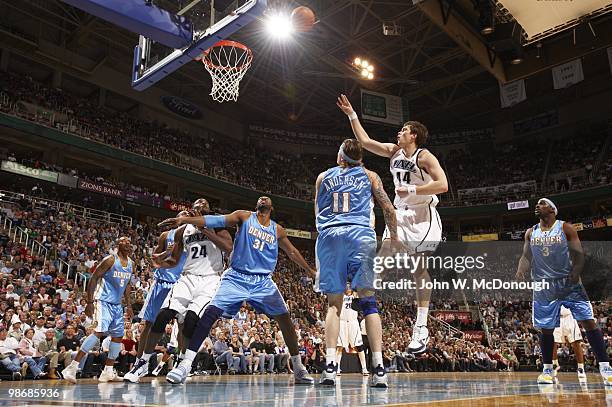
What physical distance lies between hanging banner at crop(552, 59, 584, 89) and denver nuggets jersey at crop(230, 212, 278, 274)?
21.1m

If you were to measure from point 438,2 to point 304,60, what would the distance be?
11.6 meters

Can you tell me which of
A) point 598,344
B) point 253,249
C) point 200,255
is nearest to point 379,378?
point 253,249

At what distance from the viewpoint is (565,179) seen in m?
30.7

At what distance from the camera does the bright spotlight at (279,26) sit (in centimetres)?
1933

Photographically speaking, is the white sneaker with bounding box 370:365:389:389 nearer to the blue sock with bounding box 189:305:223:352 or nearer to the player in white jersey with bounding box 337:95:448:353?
the player in white jersey with bounding box 337:95:448:353

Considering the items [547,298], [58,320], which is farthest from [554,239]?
[58,320]

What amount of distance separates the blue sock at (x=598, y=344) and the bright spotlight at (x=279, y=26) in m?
16.0

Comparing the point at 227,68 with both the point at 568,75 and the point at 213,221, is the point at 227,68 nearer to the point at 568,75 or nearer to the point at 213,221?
the point at 213,221

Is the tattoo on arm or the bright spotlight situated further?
the bright spotlight

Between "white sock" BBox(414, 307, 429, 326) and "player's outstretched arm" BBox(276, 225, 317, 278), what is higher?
"player's outstretched arm" BBox(276, 225, 317, 278)

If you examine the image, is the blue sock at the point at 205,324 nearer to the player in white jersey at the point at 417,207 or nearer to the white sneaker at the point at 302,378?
the white sneaker at the point at 302,378

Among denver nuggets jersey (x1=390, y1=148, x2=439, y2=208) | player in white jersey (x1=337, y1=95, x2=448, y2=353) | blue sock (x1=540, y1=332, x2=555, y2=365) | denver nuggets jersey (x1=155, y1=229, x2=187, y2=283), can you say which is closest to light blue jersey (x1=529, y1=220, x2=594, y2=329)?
blue sock (x1=540, y1=332, x2=555, y2=365)

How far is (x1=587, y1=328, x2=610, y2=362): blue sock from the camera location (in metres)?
5.77

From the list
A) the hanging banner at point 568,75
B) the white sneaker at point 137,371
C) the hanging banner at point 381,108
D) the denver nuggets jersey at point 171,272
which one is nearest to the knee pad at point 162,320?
the white sneaker at point 137,371
